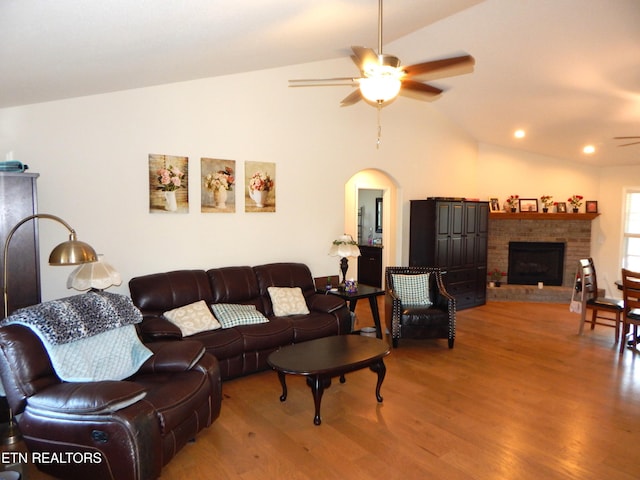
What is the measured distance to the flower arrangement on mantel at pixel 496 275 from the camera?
25.2 ft

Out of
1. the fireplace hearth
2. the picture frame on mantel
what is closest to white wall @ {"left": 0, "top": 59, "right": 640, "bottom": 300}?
the fireplace hearth

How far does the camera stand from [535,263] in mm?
7770

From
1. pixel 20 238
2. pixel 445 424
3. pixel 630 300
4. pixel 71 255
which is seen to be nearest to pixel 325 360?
pixel 445 424

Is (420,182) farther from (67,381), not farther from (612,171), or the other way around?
(67,381)

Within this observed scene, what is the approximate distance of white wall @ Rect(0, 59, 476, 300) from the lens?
377 cm

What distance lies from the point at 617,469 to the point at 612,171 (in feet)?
20.8

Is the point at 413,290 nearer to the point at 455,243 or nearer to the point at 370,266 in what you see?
the point at 455,243

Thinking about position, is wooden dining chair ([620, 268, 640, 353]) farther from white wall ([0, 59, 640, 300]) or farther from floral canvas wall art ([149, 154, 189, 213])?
floral canvas wall art ([149, 154, 189, 213])

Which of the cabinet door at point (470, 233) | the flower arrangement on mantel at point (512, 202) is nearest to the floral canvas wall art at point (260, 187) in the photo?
the cabinet door at point (470, 233)

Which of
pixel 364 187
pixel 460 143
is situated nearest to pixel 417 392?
pixel 364 187

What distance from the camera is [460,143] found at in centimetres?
726

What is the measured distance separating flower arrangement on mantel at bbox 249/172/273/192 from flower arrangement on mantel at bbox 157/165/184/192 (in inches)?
32.9

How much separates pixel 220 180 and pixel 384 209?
11.7ft

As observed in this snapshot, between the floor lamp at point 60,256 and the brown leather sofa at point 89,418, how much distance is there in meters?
0.46
